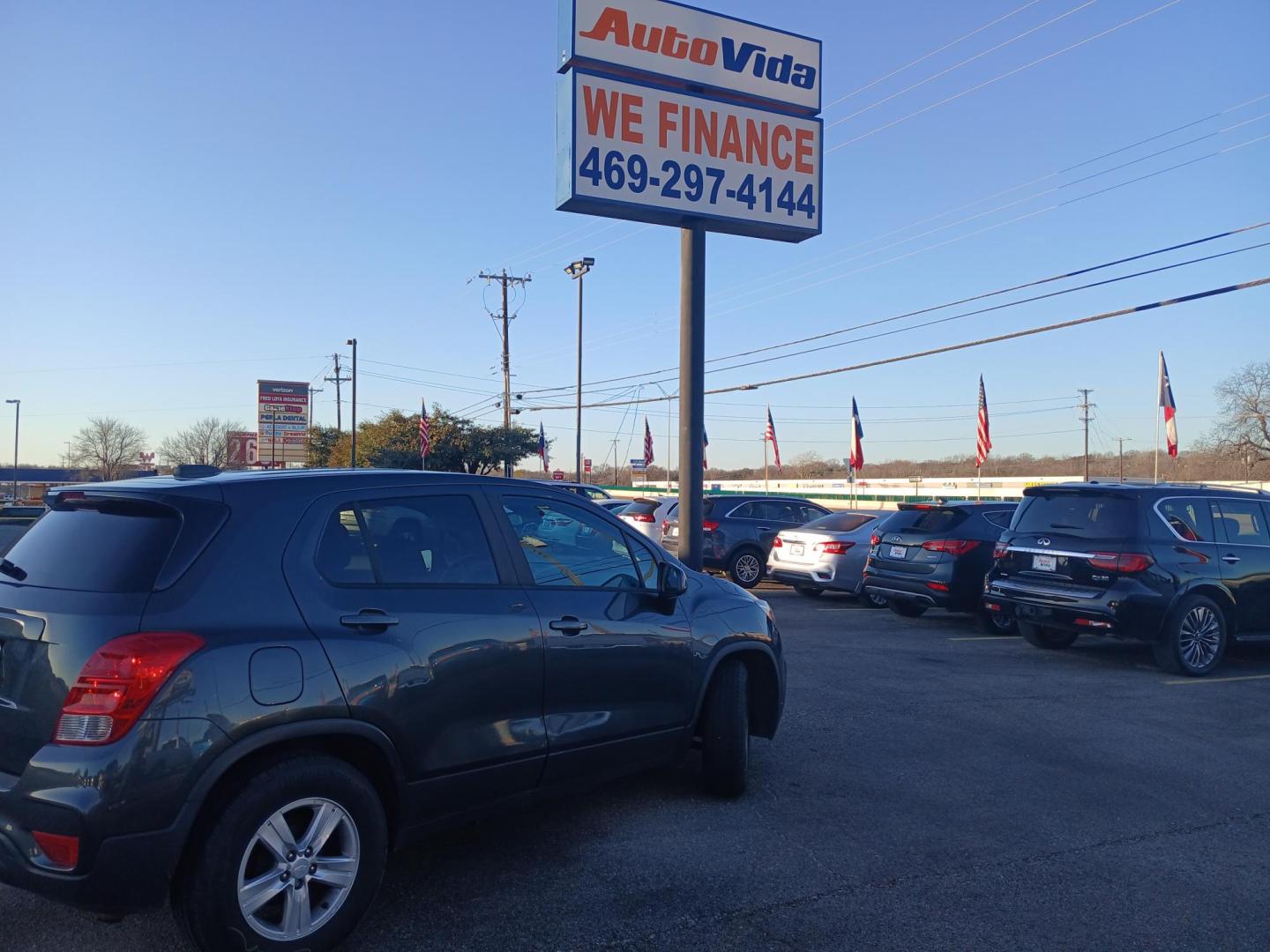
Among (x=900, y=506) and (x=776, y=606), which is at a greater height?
(x=900, y=506)

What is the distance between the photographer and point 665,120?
1237 centimetres

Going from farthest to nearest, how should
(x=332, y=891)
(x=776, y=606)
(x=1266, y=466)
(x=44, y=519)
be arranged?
(x=1266, y=466) < (x=776, y=606) < (x=44, y=519) < (x=332, y=891)

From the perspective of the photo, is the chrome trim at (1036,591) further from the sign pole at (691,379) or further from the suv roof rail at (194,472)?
the suv roof rail at (194,472)

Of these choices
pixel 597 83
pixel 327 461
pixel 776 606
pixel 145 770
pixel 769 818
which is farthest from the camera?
pixel 327 461

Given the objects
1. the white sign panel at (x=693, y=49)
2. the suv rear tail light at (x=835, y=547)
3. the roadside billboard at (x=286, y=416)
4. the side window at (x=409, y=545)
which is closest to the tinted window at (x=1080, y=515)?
the suv rear tail light at (x=835, y=547)

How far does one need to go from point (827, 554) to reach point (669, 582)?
926 cm

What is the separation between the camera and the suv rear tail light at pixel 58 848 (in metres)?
3.02

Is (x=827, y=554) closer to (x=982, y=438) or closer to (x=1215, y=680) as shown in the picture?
(x=1215, y=680)

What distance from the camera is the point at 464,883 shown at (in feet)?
13.7

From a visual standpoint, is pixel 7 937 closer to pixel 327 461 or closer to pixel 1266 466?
pixel 327 461

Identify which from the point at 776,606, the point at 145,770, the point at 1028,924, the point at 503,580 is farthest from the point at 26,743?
the point at 776,606

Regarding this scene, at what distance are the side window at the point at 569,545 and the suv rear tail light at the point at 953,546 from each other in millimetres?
7697

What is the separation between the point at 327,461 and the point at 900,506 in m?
49.7

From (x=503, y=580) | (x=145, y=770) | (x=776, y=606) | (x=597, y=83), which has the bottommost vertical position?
(x=776, y=606)
